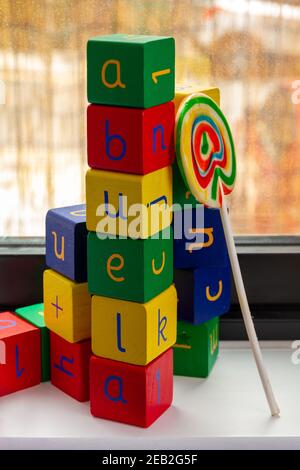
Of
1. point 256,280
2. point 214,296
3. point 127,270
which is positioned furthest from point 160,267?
point 256,280

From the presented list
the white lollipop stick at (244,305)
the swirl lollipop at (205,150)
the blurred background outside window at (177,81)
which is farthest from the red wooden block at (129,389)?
the blurred background outside window at (177,81)

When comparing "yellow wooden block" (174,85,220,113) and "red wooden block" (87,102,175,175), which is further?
"yellow wooden block" (174,85,220,113)

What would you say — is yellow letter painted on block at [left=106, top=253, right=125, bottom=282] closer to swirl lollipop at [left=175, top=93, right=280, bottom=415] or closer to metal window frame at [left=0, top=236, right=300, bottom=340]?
swirl lollipop at [left=175, top=93, right=280, bottom=415]

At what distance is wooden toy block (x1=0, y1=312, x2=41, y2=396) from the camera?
3.58ft

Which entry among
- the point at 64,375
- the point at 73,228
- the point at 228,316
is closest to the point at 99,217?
the point at 73,228

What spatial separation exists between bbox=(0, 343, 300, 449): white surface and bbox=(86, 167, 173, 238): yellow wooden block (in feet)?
0.77

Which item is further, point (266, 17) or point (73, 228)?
point (266, 17)

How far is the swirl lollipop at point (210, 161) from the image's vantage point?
984 millimetres

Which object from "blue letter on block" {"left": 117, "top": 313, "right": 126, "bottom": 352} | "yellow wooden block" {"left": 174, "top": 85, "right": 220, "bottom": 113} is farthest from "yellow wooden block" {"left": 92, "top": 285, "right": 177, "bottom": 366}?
"yellow wooden block" {"left": 174, "top": 85, "right": 220, "bottom": 113}

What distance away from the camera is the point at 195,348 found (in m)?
1.13

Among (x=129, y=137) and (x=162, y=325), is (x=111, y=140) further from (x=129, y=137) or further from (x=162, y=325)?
(x=162, y=325)

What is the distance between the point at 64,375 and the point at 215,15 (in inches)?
20.6
